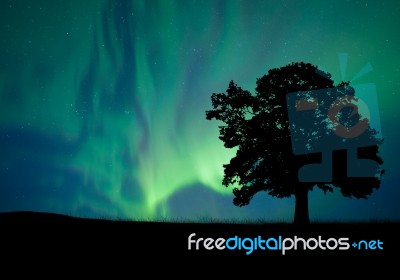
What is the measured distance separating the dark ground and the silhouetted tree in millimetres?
8862

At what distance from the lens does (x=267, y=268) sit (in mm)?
9016

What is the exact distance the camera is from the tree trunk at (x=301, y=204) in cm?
2264

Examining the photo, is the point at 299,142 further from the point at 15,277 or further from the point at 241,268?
the point at 15,277

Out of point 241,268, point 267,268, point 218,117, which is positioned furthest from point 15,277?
point 218,117

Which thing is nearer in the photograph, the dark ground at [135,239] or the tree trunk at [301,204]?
the dark ground at [135,239]

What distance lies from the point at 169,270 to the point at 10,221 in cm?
750

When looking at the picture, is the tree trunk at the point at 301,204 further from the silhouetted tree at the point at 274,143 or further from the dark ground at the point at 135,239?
the dark ground at the point at 135,239

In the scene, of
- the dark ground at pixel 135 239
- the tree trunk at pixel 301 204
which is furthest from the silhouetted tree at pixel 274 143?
the dark ground at pixel 135 239

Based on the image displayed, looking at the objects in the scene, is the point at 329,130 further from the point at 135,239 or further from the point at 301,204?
the point at 135,239

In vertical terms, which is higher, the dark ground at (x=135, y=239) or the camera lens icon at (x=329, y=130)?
the camera lens icon at (x=329, y=130)

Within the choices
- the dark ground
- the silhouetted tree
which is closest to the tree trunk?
the silhouetted tree

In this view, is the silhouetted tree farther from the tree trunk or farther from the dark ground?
the dark ground

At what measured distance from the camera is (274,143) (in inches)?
922

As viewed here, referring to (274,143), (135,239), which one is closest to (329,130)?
(274,143)
